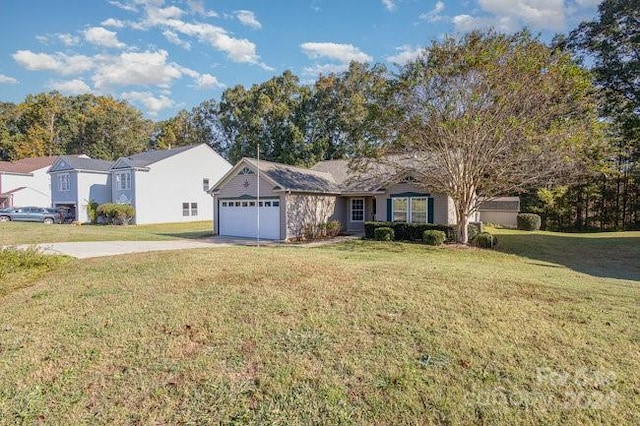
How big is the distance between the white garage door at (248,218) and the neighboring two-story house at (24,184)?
28796mm

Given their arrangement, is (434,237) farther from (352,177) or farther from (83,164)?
(83,164)

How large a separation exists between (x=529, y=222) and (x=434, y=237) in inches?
558

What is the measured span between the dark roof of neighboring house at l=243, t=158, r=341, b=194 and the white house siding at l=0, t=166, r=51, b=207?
31317 millimetres

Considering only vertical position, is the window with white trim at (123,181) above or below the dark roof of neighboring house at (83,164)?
below

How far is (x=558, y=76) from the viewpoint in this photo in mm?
13484

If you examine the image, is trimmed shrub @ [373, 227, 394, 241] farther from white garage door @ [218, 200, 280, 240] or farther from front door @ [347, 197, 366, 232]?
white garage door @ [218, 200, 280, 240]

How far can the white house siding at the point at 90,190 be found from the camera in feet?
106

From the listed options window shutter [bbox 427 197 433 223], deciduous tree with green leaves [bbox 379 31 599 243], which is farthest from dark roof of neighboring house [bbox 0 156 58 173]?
deciduous tree with green leaves [bbox 379 31 599 243]

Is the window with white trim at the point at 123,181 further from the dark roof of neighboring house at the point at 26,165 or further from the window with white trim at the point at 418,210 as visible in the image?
the window with white trim at the point at 418,210

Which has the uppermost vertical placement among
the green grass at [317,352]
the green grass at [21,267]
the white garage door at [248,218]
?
the white garage door at [248,218]

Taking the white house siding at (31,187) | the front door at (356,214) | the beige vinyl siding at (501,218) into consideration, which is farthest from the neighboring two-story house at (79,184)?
the beige vinyl siding at (501,218)

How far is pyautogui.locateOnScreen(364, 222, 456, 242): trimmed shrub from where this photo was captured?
1759 centimetres

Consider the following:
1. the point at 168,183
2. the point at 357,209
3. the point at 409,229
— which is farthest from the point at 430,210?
the point at 168,183

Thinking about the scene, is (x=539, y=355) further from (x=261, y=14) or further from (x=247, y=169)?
(x=247, y=169)
